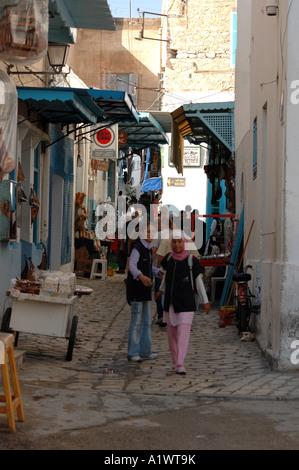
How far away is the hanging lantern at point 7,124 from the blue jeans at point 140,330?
3.96 m

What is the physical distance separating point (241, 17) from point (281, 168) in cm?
938

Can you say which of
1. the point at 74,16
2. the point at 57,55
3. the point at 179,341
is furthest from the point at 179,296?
the point at 57,55

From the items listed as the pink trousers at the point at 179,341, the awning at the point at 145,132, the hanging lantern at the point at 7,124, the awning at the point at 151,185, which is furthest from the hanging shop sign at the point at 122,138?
the hanging lantern at the point at 7,124

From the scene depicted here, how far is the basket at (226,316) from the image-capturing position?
13.6 m

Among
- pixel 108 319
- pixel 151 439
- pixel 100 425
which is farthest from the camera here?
pixel 108 319

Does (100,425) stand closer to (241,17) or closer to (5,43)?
(5,43)

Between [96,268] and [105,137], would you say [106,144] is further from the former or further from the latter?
[96,268]

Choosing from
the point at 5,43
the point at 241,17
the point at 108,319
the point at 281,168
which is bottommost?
the point at 108,319

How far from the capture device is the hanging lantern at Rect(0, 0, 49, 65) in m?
6.30

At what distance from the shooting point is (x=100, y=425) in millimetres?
6598

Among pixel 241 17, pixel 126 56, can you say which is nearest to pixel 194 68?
pixel 126 56

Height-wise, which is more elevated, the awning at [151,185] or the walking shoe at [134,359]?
the awning at [151,185]

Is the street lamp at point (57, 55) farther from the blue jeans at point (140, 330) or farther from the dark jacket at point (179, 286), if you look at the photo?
the dark jacket at point (179, 286)

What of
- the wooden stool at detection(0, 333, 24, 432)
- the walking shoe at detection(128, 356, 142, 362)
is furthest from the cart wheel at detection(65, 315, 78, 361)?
the wooden stool at detection(0, 333, 24, 432)
